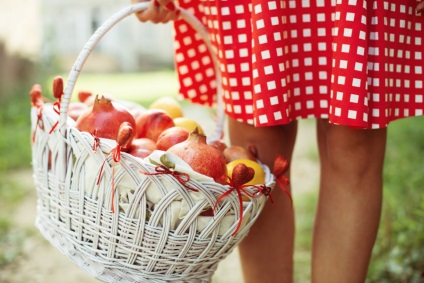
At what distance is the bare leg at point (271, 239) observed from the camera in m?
1.45

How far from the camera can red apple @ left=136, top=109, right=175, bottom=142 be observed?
138 centimetres

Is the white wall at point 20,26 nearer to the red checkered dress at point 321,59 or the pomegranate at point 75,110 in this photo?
the pomegranate at point 75,110

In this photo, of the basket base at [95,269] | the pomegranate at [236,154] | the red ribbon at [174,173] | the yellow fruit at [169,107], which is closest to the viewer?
the red ribbon at [174,173]

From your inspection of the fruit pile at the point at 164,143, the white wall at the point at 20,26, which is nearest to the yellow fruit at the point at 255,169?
the fruit pile at the point at 164,143

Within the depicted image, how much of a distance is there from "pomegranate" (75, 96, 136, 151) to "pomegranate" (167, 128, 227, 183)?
14 centimetres

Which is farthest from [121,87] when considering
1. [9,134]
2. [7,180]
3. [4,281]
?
[4,281]

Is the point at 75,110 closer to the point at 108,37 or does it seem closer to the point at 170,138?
the point at 170,138

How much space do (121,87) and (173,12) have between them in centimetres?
514

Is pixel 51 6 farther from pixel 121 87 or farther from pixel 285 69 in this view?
pixel 285 69

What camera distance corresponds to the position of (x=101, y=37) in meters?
1.25

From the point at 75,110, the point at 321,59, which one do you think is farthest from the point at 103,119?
the point at 321,59

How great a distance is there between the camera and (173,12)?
138 cm

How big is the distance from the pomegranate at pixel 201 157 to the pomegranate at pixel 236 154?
0.40 ft

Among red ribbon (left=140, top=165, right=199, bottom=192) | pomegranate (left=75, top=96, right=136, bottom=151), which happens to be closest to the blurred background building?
pomegranate (left=75, top=96, right=136, bottom=151)
